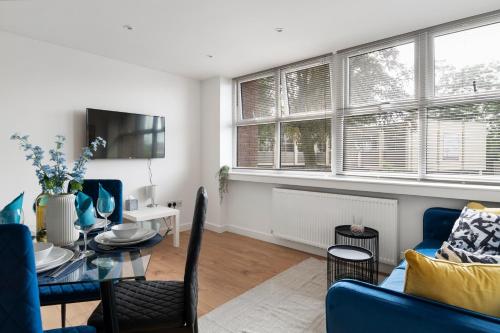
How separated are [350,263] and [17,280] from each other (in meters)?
2.38

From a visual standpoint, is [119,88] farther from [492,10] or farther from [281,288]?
[492,10]

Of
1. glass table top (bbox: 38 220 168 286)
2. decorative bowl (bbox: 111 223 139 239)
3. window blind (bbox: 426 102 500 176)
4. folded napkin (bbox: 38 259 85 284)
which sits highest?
window blind (bbox: 426 102 500 176)

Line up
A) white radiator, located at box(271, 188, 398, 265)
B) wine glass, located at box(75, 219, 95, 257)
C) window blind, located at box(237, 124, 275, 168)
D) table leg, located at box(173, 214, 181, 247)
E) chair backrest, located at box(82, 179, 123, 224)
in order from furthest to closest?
1. window blind, located at box(237, 124, 275, 168)
2. table leg, located at box(173, 214, 181, 247)
3. white radiator, located at box(271, 188, 398, 265)
4. chair backrest, located at box(82, 179, 123, 224)
5. wine glass, located at box(75, 219, 95, 257)

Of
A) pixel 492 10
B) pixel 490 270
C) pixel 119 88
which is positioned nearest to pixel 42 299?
pixel 490 270

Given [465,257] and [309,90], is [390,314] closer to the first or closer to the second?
[465,257]

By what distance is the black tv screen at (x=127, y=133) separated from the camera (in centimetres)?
337

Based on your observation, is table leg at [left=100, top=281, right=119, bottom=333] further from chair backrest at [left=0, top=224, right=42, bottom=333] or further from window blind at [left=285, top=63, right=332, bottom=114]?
window blind at [left=285, top=63, right=332, bottom=114]

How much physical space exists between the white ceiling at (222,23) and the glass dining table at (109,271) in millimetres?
1992

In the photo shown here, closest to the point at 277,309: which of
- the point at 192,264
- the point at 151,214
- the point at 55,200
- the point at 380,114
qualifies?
the point at 192,264

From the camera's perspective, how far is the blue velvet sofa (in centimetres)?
88

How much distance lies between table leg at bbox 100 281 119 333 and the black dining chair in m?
0.05

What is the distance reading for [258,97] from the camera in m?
4.24

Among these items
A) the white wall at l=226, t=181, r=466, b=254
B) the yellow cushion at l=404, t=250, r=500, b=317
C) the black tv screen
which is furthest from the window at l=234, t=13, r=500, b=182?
the yellow cushion at l=404, t=250, r=500, b=317

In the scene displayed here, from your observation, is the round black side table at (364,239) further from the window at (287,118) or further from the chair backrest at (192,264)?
the chair backrest at (192,264)
